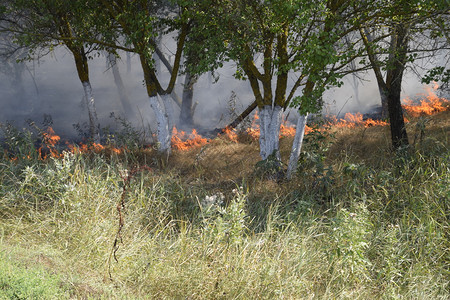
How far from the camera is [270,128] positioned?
25.4ft

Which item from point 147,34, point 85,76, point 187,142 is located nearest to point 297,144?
point 147,34

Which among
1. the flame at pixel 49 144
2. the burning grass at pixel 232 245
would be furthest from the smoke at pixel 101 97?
the burning grass at pixel 232 245

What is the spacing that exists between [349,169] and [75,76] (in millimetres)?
32830

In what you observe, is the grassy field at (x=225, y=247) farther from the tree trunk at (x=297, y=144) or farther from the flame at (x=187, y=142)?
the flame at (x=187, y=142)

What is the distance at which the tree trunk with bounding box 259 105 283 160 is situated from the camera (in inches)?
303

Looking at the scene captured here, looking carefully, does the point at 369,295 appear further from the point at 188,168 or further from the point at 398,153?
the point at 188,168

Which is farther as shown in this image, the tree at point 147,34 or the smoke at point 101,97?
the smoke at point 101,97

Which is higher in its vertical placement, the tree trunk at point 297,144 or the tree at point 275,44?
the tree at point 275,44

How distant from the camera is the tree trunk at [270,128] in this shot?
25.2ft

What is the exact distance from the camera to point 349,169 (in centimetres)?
579

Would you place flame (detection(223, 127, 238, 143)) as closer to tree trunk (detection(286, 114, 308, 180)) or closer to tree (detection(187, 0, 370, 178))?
tree (detection(187, 0, 370, 178))

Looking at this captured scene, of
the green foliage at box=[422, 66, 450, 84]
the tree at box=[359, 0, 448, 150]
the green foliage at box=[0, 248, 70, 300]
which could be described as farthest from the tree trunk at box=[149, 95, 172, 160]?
the green foliage at box=[0, 248, 70, 300]

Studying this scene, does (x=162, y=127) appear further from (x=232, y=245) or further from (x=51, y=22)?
(x=232, y=245)

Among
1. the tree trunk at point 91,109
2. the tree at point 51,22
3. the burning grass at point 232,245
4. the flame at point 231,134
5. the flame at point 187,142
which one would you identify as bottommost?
the burning grass at point 232,245
